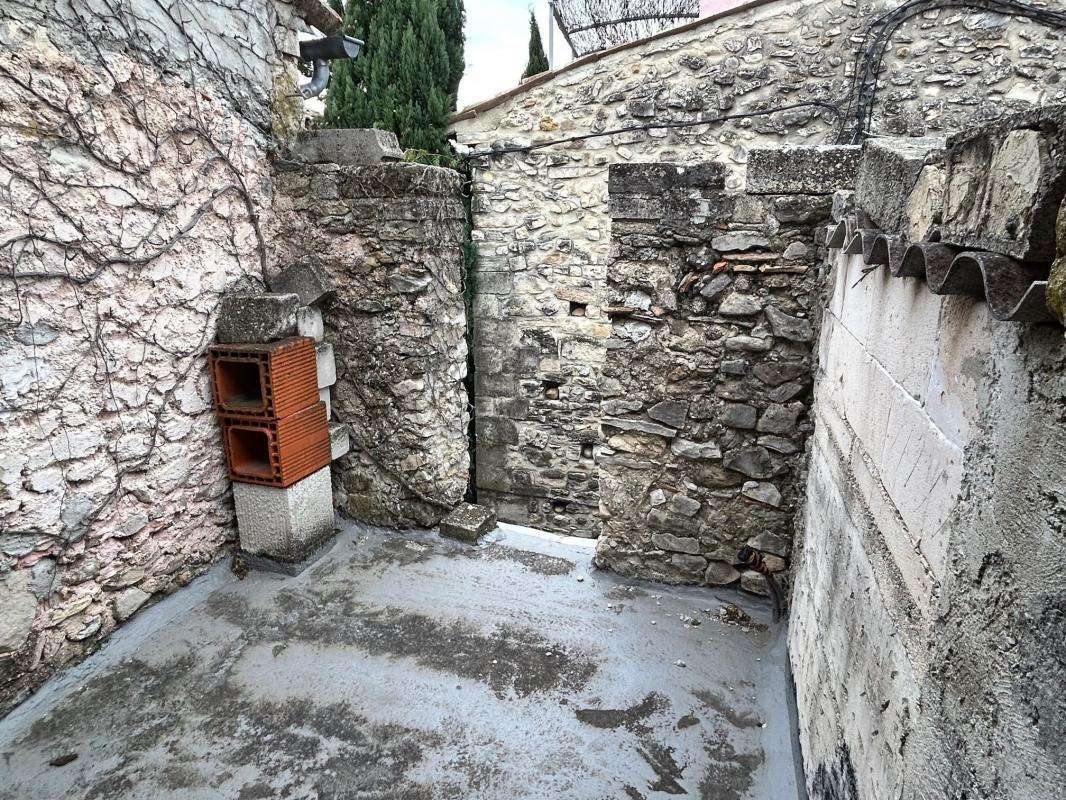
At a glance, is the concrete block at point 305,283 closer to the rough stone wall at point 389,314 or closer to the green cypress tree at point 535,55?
the rough stone wall at point 389,314

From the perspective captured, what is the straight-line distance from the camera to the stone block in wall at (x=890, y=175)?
1416 mm

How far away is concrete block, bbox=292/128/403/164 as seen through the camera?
3.59 metres

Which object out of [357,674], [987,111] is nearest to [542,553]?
[357,674]

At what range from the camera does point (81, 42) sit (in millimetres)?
2588

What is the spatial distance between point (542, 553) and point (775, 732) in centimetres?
159

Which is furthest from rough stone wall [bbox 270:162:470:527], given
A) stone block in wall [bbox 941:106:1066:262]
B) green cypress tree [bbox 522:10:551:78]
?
green cypress tree [bbox 522:10:551:78]

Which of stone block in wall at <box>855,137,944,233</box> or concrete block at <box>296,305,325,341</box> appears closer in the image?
stone block in wall at <box>855,137,944,233</box>

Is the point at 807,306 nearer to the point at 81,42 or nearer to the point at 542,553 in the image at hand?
the point at 542,553

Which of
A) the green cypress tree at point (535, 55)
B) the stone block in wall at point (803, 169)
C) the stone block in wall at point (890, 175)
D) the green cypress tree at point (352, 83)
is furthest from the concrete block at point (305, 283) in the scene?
the green cypress tree at point (535, 55)

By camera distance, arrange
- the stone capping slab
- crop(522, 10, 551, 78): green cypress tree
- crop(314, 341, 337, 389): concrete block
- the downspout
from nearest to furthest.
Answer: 1. crop(314, 341, 337, 389): concrete block
2. the downspout
3. the stone capping slab
4. crop(522, 10, 551, 78): green cypress tree

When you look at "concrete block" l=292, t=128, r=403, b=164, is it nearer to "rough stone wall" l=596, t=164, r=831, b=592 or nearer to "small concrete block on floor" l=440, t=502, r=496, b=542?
"rough stone wall" l=596, t=164, r=831, b=592

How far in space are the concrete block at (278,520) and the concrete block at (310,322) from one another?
0.84m

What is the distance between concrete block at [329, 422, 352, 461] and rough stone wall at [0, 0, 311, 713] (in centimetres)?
63

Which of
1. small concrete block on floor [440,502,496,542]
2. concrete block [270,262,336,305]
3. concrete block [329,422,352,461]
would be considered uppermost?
concrete block [270,262,336,305]
